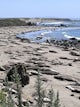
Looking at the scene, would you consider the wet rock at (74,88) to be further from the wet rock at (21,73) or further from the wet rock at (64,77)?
the wet rock at (21,73)

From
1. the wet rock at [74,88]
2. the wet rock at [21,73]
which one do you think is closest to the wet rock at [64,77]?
the wet rock at [74,88]

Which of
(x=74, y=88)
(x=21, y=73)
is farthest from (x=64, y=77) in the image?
(x=21, y=73)

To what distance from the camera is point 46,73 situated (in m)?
16.8

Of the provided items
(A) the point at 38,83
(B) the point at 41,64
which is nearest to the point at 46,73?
(B) the point at 41,64

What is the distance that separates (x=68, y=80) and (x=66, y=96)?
3.11 metres

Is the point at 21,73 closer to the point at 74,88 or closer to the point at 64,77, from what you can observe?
the point at 74,88

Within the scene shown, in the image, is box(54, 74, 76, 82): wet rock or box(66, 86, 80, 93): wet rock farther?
box(54, 74, 76, 82): wet rock

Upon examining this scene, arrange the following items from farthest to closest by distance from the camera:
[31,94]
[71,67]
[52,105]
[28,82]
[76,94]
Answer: [71,67]
[28,82]
[76,94]
[31,94]
[52,105]

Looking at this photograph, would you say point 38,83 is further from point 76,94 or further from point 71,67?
point 71,67

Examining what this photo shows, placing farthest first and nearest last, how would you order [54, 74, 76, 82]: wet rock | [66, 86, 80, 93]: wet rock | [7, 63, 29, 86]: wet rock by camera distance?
[54, 74, 76, 82]: wet rock → [66, 86, 80, 93]: wet rock → [7, 63, 29, 86]: wet rock

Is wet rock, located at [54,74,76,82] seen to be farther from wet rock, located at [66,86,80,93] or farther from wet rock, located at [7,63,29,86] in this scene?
wet rock, located at [7,63,29,86]

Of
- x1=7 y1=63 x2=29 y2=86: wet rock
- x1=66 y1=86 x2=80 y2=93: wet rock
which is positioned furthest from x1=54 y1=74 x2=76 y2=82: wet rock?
x1=7 y1=63 x2=29 y2=86: wet rock

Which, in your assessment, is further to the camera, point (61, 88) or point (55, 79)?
point (55, 79)

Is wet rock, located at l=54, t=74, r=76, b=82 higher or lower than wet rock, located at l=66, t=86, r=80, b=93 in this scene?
lower
